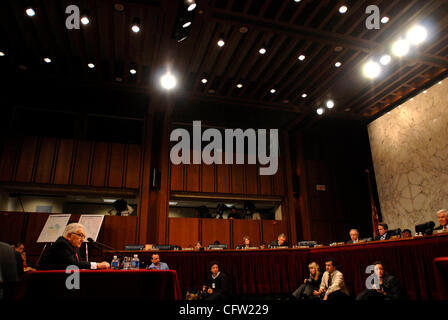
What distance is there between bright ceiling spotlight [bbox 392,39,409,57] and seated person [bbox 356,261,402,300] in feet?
15.0

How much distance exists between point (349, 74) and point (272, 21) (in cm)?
291

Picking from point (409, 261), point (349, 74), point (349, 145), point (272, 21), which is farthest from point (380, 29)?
point (349, 145)

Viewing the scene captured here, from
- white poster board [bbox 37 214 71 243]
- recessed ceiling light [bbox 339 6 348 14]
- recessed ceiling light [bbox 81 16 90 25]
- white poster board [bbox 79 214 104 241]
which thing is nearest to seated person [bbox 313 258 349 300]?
recessed ceiling light [bbox 339 6 348 14]

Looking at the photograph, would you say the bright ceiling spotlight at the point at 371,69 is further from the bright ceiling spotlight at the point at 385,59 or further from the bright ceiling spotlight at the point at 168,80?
the bright ceiling spotlight at the point at 168,80

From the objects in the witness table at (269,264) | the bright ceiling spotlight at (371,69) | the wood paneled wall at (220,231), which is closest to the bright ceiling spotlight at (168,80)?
the wood paneled wall at (220,231)

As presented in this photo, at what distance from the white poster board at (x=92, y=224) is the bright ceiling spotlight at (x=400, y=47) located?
7935 mm

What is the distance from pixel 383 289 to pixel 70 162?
8.00 metres

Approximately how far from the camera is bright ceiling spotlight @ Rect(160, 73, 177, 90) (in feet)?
25.5

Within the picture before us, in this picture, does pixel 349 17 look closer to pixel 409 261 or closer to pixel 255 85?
pixel 255 85

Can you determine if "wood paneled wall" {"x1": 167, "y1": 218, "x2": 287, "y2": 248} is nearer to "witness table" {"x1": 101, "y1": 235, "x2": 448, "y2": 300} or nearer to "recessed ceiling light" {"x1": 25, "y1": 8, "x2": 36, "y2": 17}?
"witness table" {"x1": 101, "y1": 235, "x2": 448, "y2": 300}

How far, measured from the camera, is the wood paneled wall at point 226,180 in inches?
381

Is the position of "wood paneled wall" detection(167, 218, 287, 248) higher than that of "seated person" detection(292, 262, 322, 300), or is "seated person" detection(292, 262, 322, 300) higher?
"wood paneled wall" detection(167, 218, 287, 248)

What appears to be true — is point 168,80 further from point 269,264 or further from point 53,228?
point 269,264
